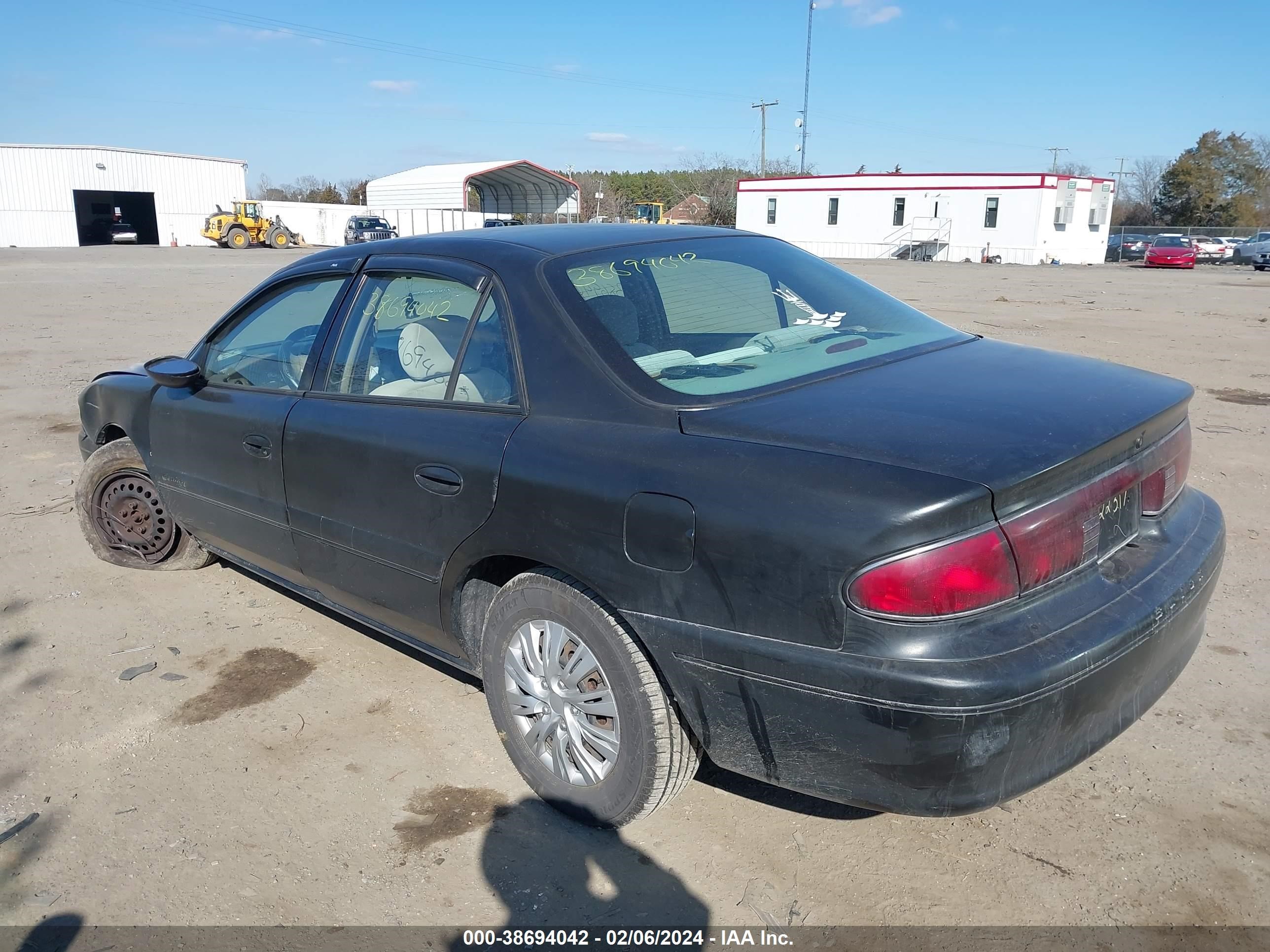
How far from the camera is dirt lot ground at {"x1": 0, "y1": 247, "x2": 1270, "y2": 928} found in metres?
2.52

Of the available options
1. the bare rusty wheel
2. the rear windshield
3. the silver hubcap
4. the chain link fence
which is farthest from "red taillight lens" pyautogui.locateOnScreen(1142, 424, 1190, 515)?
the chain link fence

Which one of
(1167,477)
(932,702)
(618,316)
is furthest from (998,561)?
(618,316)

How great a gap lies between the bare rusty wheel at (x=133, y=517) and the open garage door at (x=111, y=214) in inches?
2157

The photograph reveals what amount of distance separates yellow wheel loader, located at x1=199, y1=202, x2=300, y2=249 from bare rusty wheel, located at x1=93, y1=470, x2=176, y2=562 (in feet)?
148

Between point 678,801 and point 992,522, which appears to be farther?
point 678,801

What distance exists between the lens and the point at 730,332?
3090 millimetres

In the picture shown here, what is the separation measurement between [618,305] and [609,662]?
1.09 meters

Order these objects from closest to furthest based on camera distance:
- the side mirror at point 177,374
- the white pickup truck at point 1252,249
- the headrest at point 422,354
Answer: the headrest at point 422,354, the side mirror at point 177,374, the white pickup truck at point 1252,249

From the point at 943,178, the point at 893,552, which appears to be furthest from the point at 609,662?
the point at 943,178

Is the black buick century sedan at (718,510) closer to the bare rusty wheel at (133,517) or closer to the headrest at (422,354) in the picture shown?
the headrest at (422,354)

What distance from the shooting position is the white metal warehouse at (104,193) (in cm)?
4941

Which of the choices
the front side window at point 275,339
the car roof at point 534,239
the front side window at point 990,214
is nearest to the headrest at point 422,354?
the car roof at point 534,239

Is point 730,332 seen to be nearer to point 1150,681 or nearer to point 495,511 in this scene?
point 495,511

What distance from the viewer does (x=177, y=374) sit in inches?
155
